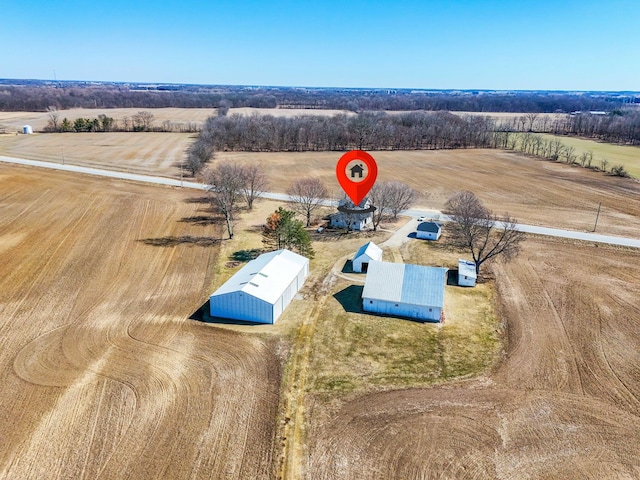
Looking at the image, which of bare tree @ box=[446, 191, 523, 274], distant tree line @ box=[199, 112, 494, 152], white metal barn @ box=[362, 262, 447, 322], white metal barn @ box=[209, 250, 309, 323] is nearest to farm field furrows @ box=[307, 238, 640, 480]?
white metal barn @ box=[362, 262, 447, 322]

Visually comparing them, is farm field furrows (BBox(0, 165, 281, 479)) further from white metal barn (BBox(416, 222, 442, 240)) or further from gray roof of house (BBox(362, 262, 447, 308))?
white metal barn (BBox(416, 222, 442, 240))

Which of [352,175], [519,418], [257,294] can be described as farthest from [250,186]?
[519,418]

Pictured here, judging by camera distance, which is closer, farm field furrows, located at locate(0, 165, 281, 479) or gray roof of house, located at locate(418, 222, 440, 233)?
farm field furrows, located at locate(0, 165, 281, 479)

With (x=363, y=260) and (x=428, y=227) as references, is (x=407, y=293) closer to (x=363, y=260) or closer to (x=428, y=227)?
(x=363, y=260)

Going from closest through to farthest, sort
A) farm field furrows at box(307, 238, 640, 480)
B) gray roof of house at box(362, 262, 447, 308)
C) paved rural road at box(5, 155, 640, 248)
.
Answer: farm field furrows at box(307, 238, 640, 480) < gray roof of house at box(362, 262, 447, 308) < paved rural road at box(5, 155, 640, 248)

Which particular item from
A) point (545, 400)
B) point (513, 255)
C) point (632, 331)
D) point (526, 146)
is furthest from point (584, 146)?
point (545, 400)

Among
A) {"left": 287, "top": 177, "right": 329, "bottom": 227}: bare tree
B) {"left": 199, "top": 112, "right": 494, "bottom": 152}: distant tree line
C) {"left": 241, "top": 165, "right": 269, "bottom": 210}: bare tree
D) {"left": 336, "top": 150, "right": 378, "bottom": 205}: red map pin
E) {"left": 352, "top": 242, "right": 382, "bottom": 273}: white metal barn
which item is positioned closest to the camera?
{"left": 336, "top": 150, "right": 378, "bottom": 205}: red map pin

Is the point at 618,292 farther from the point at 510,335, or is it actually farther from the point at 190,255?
the point at 190,255
